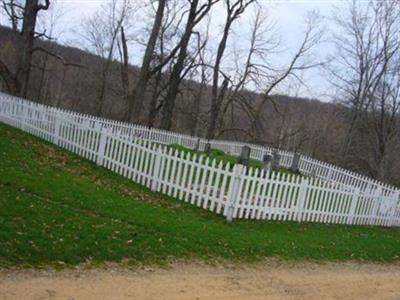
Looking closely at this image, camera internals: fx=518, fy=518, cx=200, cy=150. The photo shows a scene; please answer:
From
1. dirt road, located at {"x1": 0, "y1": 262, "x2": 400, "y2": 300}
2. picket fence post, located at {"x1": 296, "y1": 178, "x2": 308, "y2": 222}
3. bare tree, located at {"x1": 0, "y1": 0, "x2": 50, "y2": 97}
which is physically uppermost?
bare tree, located at {"x1": 0, "y1": 0, "x2": 50, "y2": 97}

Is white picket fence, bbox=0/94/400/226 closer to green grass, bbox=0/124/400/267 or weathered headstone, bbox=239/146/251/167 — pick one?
green grass, bbox=0/124/400/267

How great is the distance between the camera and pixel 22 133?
1773 cm

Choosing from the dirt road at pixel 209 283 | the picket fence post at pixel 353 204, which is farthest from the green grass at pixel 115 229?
the picket fence post at pixel 353 204

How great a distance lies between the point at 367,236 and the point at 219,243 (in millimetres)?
6576

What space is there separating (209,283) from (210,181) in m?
4.90

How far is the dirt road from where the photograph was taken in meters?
5.82

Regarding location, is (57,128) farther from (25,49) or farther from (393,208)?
(393,208)

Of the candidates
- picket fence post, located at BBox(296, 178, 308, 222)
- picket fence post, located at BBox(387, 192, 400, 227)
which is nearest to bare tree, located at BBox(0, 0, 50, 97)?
picket fence post, located at BBox(296, 178, 308, 222)

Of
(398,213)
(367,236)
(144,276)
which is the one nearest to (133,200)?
(144,276)

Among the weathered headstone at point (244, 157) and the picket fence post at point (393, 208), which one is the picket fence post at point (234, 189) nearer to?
the weathered headstone at point (244, 157)

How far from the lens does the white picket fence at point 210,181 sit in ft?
39.8

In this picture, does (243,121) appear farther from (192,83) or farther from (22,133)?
(22,133)

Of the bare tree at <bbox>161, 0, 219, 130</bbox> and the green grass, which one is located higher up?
the bare tree at <bbox>161, 0, 219, 130</bbox>

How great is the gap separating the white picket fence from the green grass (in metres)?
0.36
